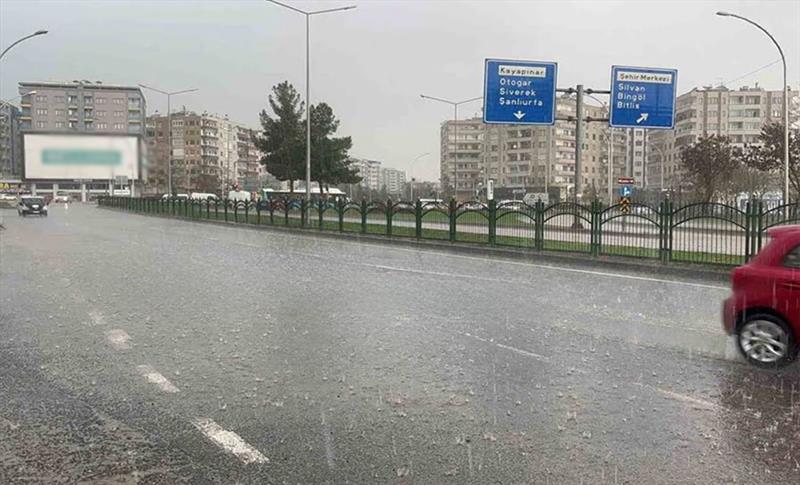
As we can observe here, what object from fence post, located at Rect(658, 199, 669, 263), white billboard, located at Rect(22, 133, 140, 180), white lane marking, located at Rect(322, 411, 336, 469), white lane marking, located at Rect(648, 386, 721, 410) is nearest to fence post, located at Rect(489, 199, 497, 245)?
fence post, located at Rect(658, 199, 669, 263)

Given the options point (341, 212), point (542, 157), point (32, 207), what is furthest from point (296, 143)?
point (542, 157)

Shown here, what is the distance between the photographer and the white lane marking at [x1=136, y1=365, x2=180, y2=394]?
578cm

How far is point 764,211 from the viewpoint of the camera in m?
14.9

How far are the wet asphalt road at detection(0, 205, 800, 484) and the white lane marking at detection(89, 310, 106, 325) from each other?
42 mm

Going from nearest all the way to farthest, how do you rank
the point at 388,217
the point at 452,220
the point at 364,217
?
1. the point at 452,220
2. the point at 388,217
3. the point at 364,217

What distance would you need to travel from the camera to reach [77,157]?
6.08 metres

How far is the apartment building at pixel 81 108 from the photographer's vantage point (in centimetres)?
686

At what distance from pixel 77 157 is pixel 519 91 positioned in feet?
63.7

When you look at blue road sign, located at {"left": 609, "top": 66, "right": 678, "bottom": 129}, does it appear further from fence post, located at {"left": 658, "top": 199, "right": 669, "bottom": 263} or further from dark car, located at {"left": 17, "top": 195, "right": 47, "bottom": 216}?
dark car, located at {"left": 17, "top": 195, "right": 47, "bottom": 216}

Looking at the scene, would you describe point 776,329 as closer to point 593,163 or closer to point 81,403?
point 81,403

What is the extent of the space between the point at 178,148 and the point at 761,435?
8700 millimetres

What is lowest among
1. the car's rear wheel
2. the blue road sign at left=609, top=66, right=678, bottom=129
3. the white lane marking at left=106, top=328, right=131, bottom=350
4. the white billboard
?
the white lane marking at left=106, top=328, right=131, bottom=350

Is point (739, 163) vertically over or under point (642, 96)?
under

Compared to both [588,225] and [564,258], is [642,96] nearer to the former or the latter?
[588,225]
